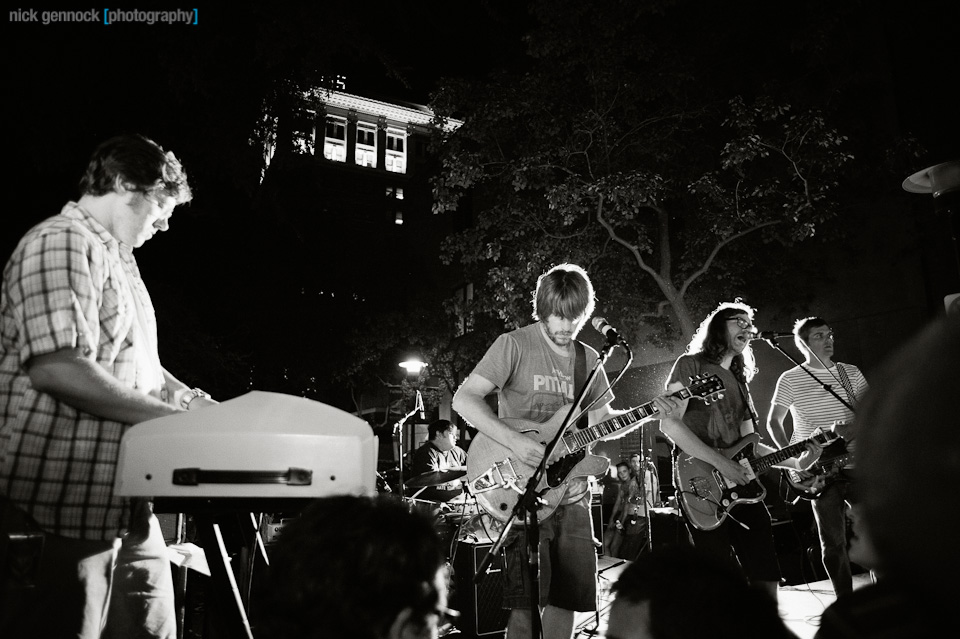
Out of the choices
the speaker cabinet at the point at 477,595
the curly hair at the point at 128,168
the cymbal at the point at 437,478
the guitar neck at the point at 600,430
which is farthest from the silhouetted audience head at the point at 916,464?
the cymbal at the point at 437,478

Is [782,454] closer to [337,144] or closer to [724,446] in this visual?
[724,446]

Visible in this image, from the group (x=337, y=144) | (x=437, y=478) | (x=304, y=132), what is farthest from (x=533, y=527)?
(x=337, y=144)

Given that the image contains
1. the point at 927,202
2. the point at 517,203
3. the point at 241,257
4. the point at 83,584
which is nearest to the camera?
the point at 83,584

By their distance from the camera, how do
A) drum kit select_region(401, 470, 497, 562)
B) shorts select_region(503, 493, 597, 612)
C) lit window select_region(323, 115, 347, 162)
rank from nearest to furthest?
Result: shorts select_region(503, 493, 597, 612), drum kit select_region(401, 470, 497, 562), lit window select_region(323, 115, 347, 162)

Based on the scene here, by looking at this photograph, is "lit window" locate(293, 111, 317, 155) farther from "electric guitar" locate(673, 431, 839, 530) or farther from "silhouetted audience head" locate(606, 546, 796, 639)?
"silhouetted audience head" locate(606, 546, 796, 639)

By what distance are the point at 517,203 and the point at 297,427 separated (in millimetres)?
14011

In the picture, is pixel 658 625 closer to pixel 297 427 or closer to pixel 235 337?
pixel 297 427

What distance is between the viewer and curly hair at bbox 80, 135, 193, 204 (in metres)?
2.21

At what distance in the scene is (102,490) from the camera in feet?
6.20

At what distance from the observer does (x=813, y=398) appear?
5820mm

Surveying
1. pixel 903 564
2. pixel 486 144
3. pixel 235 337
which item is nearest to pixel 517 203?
pixel 486 144

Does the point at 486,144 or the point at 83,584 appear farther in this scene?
the point at 486,144

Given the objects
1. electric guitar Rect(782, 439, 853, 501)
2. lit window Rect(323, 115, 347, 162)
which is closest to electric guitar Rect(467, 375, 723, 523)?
electric guitar Rect(782, 439, 853, 501)

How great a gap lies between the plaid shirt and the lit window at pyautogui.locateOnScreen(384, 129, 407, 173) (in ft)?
229
